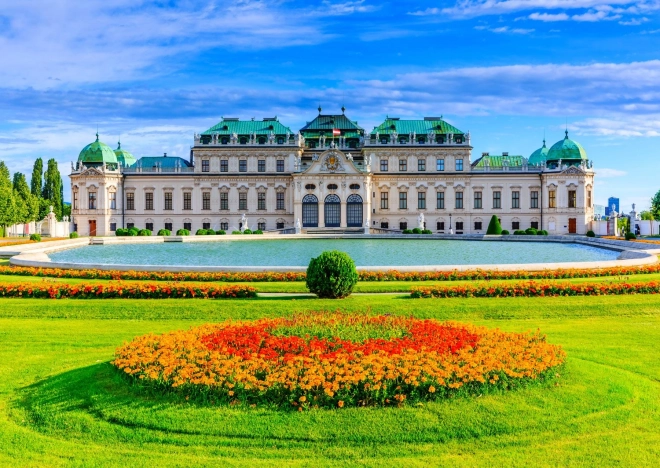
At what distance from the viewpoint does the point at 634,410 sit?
9.09 meters

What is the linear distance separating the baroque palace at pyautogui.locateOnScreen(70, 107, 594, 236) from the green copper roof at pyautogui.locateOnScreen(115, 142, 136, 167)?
5.09 metres

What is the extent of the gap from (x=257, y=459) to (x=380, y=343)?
11.9 ft

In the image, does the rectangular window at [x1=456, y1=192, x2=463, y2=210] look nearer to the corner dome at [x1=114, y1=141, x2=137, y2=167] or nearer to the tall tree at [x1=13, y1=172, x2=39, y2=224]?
the corner dome at [x1=114, y1=141, x2=137, y2=167]

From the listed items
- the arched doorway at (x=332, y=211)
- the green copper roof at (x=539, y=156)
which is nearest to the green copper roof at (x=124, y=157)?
the arched doorway at (x=332, y=211)

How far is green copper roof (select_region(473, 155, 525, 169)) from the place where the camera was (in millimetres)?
79000

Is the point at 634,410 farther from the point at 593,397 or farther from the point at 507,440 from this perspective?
the point at 507,440

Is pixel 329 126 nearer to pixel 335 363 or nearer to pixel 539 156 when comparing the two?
pixel 539 156

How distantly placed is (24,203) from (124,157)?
14895mm

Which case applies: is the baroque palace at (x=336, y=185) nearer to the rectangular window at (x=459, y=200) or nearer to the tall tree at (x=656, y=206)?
the rectangular window at (x=459, y=200)

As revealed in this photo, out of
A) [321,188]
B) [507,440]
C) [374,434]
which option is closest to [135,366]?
[374,434]

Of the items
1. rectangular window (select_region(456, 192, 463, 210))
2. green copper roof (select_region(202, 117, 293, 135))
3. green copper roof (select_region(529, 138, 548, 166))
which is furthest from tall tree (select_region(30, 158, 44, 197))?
green copper roof (select_region(529, 138, 548, 166))

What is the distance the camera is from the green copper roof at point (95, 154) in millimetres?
77375

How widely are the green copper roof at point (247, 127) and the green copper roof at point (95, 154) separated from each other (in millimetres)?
11760

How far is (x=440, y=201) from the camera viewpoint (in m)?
77.6
